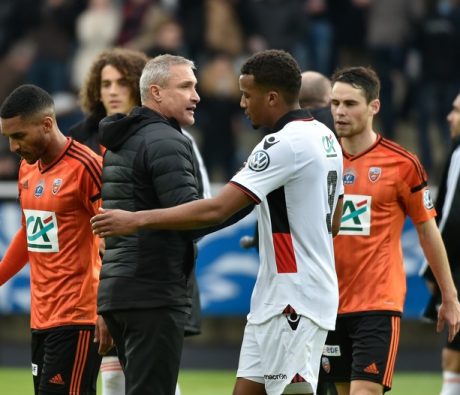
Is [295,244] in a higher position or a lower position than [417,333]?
higher

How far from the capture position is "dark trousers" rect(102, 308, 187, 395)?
5488mm

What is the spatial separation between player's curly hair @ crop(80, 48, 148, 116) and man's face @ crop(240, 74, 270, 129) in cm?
228

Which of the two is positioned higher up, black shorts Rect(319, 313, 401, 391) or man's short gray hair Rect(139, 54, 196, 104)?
man's short gray hair Rect(139, 54, 196, 104)

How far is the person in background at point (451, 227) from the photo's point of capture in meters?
8.23

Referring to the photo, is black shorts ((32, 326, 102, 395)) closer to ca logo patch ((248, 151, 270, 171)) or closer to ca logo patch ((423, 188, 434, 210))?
ca logo patch ((248, 151, 270, 171))

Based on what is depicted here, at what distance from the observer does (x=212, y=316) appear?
40.7 ft

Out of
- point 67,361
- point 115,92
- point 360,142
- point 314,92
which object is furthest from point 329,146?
point 115,92

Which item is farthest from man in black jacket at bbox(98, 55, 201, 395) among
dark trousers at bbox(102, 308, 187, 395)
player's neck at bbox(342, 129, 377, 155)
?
player's neck at bbox(342, 129, 377, 155)

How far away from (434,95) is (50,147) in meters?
8.36

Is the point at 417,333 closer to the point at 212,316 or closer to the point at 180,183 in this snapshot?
the point at 212,316

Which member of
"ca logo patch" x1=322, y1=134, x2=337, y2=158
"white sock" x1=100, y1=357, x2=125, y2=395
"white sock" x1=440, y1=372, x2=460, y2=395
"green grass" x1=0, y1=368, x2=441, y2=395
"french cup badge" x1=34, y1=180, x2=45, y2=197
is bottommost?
"green grass" x1=0, y1=368, x2=441, y2=395

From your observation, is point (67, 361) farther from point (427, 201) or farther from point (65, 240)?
point (427, 201)

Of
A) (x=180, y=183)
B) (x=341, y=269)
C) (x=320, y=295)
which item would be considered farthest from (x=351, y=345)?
(x=180, y=183)

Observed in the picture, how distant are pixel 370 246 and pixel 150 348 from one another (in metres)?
1.90
